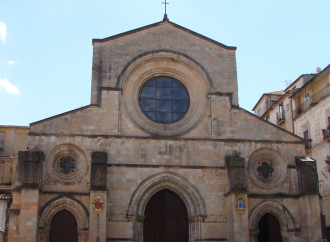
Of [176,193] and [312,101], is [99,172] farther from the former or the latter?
[312,101]

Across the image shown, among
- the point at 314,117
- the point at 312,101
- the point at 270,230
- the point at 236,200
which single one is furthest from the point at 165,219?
the point at 312,101

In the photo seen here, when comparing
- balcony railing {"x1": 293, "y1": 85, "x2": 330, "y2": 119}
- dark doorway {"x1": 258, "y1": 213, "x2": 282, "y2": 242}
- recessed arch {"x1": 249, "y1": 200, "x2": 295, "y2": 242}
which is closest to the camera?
recessed arch {"x1": 249, "y1": 200, "x2": 295, "y2": 242}

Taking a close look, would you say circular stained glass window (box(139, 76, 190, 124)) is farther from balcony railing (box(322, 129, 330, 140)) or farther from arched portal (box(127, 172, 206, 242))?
balcony railing (box(322, 129, 330, 140))

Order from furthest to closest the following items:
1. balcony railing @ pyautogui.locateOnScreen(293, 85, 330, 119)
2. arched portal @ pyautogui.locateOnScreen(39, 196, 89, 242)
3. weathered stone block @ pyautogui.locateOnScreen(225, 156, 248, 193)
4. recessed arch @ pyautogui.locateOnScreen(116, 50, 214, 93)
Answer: balcony railing @ pyautogui.locateOnScreen(293, 85, 330, 119), recessed arch @ pyautogui.locateOnScreen(116, 50, 214, 93), weathered stone block @ pyautogui.locateOnScreen(225, 156, 248, 193), arched portal @ pyautogui.locateOnScreen(39, 196, 89, 242)

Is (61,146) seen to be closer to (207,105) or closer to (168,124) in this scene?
(168,124)

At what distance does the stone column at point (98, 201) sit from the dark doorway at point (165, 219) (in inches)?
94.7

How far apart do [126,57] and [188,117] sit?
4205mm

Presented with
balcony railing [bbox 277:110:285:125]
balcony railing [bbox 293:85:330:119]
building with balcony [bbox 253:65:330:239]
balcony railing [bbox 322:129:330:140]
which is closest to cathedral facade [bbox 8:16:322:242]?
building with balcony [bbox 253:65:330:239]

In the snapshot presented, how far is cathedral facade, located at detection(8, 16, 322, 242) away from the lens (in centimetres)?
1995

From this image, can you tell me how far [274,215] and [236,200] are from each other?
2.43 m

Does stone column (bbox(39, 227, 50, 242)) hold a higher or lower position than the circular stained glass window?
lower

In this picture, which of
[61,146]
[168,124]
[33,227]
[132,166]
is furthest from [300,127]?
[33,227]

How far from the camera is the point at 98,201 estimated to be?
764 inches

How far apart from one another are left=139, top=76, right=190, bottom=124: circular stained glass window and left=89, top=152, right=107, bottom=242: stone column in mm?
3911
